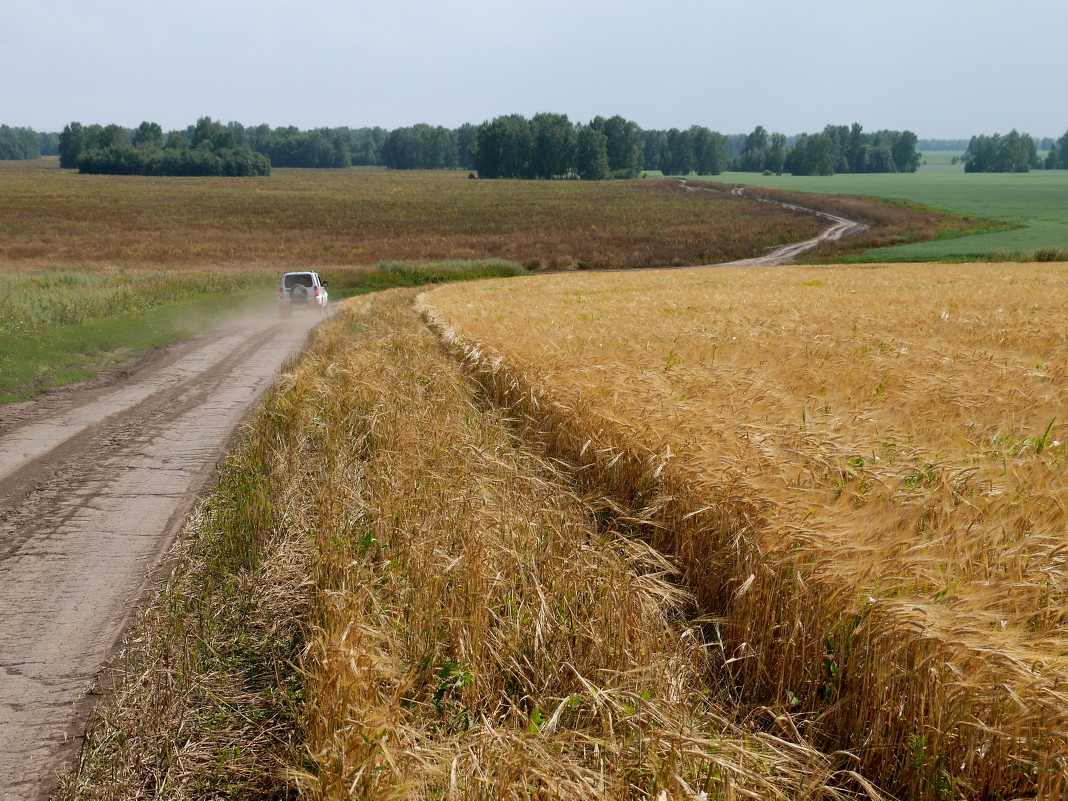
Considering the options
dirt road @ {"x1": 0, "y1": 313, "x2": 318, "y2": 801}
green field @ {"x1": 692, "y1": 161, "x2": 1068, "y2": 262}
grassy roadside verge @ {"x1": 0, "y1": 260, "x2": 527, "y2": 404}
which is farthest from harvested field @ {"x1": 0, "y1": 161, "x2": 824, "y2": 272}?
dirt road @ {"x1": 0, "y1": 313, "x2": 318, "y2": 801}

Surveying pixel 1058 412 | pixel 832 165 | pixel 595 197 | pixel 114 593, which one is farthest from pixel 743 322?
pixel 832 165

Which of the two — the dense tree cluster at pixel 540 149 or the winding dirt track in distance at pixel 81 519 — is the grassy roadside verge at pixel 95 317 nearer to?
the winding dirt track in distance at pixel 81 519

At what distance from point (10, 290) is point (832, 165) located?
199754 mm

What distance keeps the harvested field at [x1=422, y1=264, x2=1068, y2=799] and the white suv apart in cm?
2091

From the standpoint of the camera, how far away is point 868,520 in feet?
10.9

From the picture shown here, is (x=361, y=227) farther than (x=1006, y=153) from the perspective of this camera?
No

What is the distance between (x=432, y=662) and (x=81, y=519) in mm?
5074

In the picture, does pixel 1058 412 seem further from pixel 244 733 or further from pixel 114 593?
pixel 114 593

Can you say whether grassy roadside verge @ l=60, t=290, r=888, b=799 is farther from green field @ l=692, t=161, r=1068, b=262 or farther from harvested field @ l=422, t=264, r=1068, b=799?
green field @ l=692, t=161, r=1068, b=262

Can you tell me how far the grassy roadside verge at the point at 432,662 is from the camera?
2.65m

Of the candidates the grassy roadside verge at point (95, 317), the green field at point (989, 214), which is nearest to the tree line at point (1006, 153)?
the green field at point (989, 214)

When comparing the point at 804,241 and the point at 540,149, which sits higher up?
the point at 540,149

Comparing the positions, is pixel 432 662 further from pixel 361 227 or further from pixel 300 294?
pixel 361 227

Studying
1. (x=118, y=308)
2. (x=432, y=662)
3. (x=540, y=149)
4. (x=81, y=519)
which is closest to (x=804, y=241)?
(x=118, y=308)
